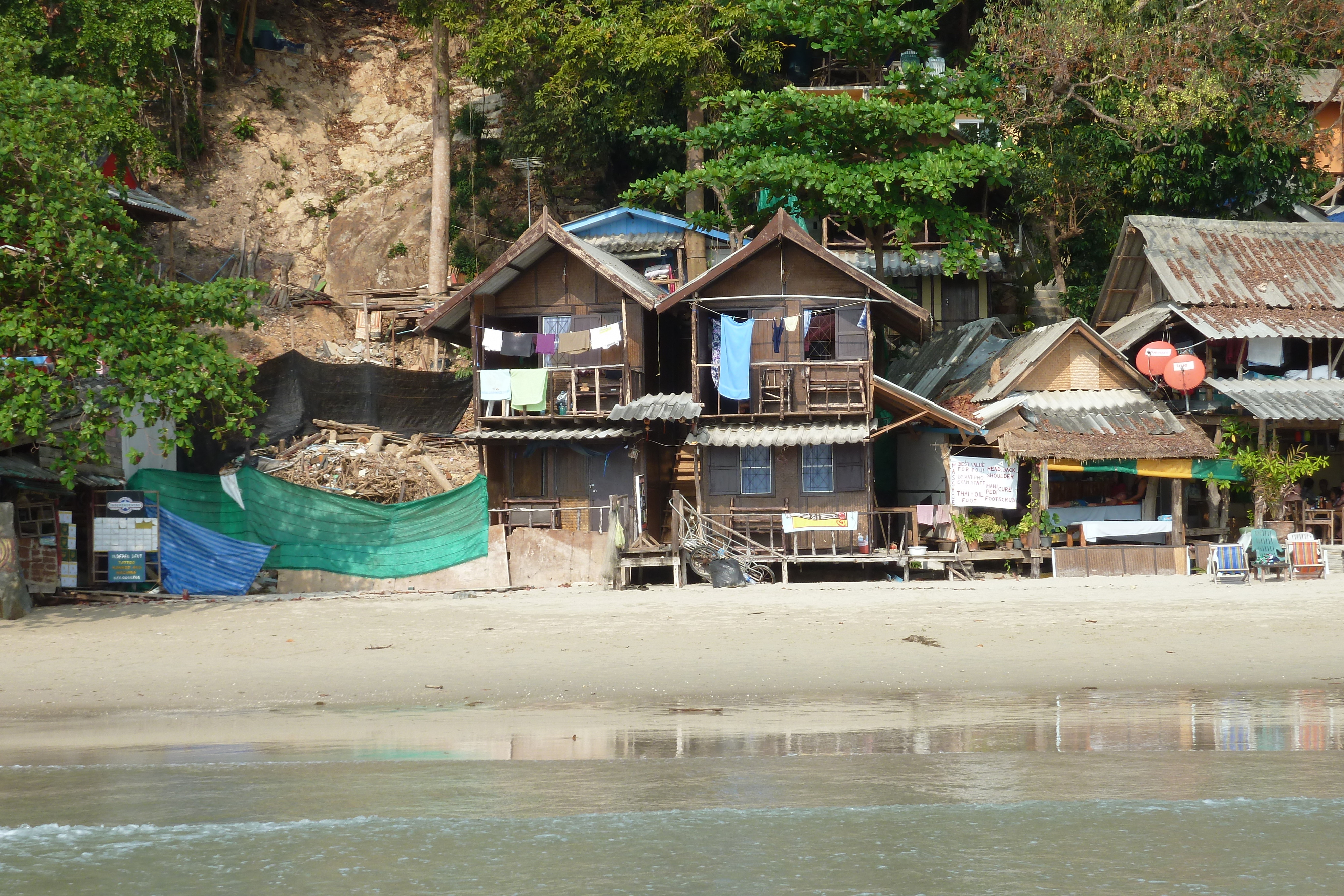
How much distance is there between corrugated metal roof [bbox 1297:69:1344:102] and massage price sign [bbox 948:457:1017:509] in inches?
747

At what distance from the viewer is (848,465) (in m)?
21.9

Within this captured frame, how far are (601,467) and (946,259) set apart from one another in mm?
8370

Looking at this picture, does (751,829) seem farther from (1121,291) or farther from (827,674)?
(1121,291)

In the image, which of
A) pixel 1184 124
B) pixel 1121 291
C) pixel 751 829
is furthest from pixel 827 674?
pixel 1184 124

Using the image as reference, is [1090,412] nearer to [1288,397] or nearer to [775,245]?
[1288,397]

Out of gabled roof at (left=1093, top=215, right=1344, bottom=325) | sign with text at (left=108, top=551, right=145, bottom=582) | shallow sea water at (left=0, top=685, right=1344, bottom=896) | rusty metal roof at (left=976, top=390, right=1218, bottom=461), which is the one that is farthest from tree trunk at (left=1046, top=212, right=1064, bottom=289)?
sign with text at (left=108, top=551, right=145, bottom=582)

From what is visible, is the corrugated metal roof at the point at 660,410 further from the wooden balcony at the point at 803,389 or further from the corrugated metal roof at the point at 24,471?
the corrugated metal roof at the point at 24,471

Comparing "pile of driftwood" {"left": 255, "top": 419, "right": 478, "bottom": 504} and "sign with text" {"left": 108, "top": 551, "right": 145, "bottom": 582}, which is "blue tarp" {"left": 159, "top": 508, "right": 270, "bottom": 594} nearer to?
"sign with text" {"left": 108, "top": 551, "right": 145, "bottom": 582}

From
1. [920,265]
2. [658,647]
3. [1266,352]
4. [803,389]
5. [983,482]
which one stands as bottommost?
[658,647]

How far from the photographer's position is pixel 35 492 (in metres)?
18.1

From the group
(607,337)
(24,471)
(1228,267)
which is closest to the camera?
(24,471)

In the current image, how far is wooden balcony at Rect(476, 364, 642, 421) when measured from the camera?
73.3 feet

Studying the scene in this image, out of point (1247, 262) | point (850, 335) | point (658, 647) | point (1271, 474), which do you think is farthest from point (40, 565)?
point (1247, 262)

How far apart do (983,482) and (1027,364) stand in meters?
2.70
